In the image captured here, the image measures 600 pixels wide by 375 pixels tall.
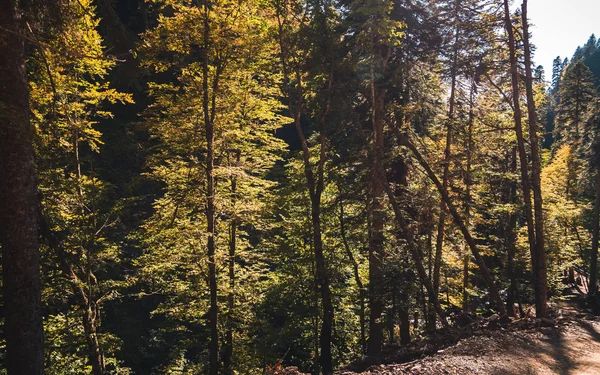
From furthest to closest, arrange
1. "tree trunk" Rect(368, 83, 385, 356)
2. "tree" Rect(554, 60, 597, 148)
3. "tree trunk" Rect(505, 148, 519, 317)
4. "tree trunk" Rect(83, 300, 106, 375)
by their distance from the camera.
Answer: "tree" Rect(554, 60, 597, 148)
"tree trunk" Rect(505, 148, 519, 317)
"tree trunk" Rect(368, 83, 385, 356)
"tree trunk" Rect(83, 300, 106, 375)

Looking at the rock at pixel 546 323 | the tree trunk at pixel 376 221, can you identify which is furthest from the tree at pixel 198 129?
the rock at pixel 546 323

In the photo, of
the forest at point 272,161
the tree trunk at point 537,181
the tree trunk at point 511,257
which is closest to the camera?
the forest at point 272,161

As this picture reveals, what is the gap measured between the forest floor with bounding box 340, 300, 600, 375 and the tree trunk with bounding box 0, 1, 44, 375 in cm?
646

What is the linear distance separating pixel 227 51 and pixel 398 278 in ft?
31.9

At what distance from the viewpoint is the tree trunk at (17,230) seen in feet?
17.7

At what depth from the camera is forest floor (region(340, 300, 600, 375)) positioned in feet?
24.5

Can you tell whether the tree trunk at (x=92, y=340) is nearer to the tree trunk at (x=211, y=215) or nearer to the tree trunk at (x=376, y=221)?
the tree trunk at (x=211, y=215)

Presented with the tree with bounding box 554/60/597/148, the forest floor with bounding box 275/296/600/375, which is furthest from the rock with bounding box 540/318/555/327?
the tree with bounding box 554/60/597/148

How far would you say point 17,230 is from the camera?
5492 millimetres

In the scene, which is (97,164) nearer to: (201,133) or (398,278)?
(201,133)

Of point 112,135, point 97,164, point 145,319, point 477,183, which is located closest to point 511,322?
point 477,183

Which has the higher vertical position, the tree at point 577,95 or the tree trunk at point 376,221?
the tree at point 577,95

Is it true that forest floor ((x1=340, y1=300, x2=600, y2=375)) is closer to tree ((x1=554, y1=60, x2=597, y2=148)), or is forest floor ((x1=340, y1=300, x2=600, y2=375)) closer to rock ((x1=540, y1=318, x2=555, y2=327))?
rock ((x1=540, y1=318, x2=555, y2=327))

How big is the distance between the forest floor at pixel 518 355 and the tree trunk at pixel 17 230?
6461 millimetres
